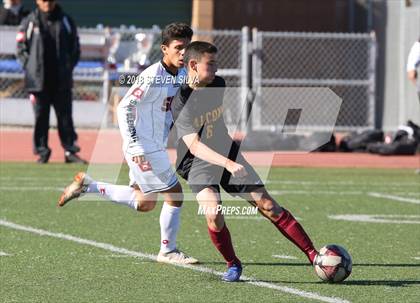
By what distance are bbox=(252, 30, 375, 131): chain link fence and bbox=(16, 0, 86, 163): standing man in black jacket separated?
5.82 metres

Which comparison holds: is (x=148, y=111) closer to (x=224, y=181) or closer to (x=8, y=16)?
(x=224, y=181)

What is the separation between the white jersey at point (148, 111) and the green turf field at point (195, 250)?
848 mm

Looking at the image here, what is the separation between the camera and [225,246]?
8016 mm

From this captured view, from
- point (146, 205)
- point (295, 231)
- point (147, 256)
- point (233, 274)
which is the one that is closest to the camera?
point (233, 274)

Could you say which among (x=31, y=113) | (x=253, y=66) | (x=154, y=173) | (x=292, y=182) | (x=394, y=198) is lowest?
(x=31, y=113)

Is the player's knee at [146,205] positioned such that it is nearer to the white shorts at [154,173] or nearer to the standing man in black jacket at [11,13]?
the white shorts at [154,173]

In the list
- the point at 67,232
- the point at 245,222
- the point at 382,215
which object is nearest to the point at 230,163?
the point at 67,232

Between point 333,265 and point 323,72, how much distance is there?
1757 cm

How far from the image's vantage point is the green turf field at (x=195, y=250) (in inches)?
295

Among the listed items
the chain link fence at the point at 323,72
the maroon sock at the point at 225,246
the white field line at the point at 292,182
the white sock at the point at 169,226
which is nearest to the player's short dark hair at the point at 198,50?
the maroon sock at the point at 225,246

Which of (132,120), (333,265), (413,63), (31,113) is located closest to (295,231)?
(333,265)

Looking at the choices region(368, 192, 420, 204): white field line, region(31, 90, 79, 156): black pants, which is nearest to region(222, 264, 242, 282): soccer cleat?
region(368, 192, 420, 204): white field line

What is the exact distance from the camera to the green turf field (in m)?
7.49

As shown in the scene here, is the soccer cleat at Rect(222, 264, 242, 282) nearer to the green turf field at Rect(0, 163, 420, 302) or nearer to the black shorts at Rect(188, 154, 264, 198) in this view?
the green turf field at Rect(0, 163, 420, 302)
